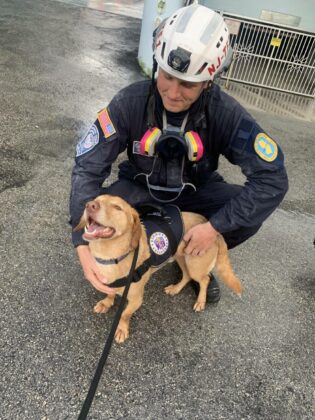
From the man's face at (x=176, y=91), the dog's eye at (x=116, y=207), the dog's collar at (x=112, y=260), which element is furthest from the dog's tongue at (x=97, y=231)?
the man's face at (x=176, y=91)

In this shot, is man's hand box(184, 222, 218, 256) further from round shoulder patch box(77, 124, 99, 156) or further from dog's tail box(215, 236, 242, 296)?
round shoulder patch box(77, 124, 99, 156)

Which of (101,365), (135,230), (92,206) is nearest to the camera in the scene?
(101,365)

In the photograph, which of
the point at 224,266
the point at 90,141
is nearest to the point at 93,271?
the point at 90,141

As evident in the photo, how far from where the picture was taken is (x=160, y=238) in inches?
93.4

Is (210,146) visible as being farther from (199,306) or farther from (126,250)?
(199,306)

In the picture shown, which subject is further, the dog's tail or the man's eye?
the dog's tail

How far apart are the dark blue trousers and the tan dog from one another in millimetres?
212

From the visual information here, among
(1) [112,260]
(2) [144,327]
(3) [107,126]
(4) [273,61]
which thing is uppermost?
(3) [107,126]

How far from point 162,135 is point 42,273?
1.37 metres

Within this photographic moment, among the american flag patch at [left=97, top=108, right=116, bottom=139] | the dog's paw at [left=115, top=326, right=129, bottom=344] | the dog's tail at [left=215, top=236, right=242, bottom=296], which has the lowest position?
the dog's paw at [left=115, top=326, right=129, bottom=344]

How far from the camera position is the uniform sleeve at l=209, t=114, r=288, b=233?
7.73ft

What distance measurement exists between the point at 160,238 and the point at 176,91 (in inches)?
35.2

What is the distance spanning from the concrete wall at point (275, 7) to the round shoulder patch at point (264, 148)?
26.1ft

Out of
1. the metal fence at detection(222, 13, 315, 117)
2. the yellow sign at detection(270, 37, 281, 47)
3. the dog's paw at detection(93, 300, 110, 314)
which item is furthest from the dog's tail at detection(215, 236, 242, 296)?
the yellow sign at detection(270, 37, 281, 47)
